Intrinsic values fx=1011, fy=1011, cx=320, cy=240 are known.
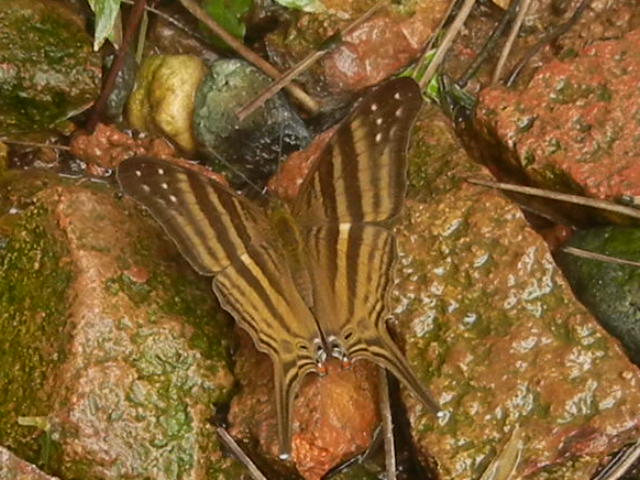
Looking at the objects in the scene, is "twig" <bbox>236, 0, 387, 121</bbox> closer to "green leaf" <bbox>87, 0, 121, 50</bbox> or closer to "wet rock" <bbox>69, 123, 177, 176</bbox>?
"wet rock" <bbox>69, 123, 177, 176</bbox>

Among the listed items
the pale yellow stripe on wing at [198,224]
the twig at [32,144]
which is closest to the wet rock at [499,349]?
the pale yellow stripe on wing at [198,224]

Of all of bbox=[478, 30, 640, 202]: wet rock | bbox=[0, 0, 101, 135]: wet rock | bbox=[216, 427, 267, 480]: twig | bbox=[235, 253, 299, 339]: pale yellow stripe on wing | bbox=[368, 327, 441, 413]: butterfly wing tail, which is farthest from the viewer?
bbox=[0, 0, 101, 135]: wet rock

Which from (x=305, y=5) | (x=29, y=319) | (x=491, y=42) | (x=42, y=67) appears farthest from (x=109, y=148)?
(x=491, y=42)

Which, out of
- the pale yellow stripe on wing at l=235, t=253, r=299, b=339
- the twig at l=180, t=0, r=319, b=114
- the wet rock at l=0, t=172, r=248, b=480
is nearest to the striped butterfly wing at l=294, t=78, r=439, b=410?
the pale yellow stripe on wing at l=235, t=253, r=299, b=339

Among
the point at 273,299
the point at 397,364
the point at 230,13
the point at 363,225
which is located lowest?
the point at 397,364

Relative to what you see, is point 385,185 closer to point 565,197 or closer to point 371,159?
point 371,159

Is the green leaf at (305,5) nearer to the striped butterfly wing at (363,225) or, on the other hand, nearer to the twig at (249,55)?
the twig at (249,55)

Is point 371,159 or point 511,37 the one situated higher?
point 511,37

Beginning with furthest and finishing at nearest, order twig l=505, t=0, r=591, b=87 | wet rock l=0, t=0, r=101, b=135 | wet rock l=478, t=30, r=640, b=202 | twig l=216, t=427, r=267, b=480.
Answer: twig l=505, t=0, r=591, b=87
wet rock l=0, t=0, r=101, b=135
wet rock l=478, t=30, r=640, b=202
twig l=216, t=427, r=267, b=480
